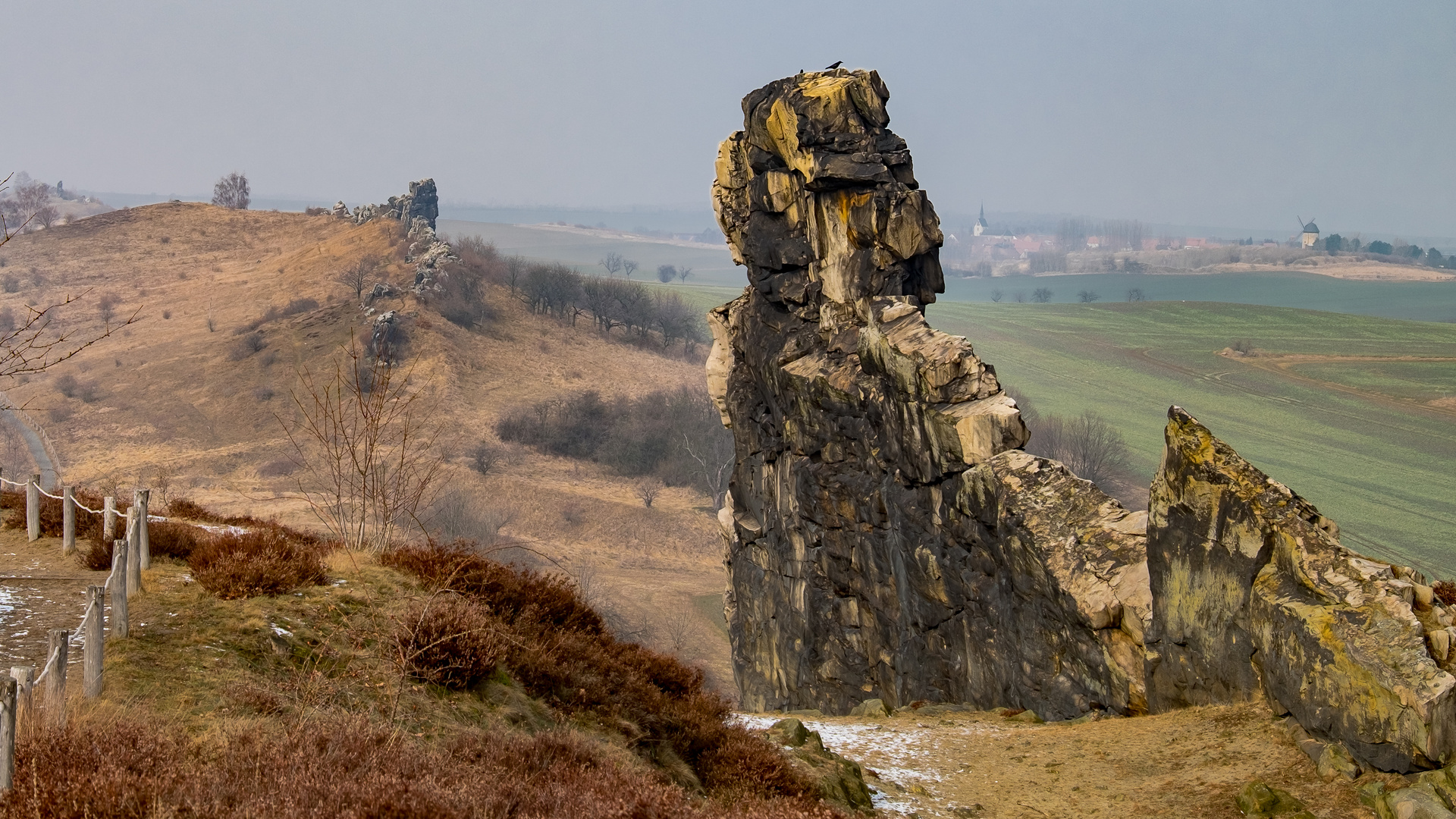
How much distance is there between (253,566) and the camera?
34.2 feet

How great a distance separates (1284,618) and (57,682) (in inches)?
410

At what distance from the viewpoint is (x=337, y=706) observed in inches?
314

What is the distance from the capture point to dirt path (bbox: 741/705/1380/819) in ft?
30.8

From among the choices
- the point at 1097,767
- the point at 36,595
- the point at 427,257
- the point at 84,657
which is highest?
→ the point at 427,257

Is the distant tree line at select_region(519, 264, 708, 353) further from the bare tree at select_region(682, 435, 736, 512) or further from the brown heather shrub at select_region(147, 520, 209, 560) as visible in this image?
the brown heather shrub at select_region(147, 520, 209, 560)

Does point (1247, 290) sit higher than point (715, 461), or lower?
higher

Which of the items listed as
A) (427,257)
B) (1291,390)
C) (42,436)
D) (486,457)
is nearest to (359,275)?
(427,257)

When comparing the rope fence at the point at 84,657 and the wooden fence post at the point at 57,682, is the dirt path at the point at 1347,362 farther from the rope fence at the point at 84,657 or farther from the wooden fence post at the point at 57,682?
the wooden fence post at the point at 57,682

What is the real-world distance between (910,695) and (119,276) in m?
99.2

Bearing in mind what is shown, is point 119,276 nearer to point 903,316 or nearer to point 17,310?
point 17,310

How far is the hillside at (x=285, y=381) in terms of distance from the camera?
166ft

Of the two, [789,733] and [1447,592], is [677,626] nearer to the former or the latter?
[1447,592]

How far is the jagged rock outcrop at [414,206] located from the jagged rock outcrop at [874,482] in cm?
7369

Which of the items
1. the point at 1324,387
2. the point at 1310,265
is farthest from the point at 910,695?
the point at 1310,265
